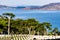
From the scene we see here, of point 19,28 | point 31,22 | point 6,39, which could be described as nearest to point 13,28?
point 19,28

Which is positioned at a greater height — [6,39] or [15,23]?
[15,23]

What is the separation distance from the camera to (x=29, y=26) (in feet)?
218

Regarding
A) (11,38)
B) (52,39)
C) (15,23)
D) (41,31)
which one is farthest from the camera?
(41,31)

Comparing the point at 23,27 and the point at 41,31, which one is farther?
the point at 41,31

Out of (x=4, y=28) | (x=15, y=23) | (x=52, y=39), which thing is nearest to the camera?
(x=52, y=39)

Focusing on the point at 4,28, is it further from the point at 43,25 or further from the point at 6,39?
the point at 6,39

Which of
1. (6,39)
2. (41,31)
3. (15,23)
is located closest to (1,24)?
(15,23)

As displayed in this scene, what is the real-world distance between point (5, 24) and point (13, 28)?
93.5 inches

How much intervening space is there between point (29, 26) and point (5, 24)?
6752 mm

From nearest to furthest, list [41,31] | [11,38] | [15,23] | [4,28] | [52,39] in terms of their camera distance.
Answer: [11,38] → [52,39] → [4,28] → [15,23] → [41,31]

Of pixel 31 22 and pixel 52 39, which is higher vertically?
pixel 31 22

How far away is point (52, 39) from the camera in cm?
5225

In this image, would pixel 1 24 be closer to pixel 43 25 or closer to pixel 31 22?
pixel 31 22

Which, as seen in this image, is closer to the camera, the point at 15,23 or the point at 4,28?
the point at 4,28
